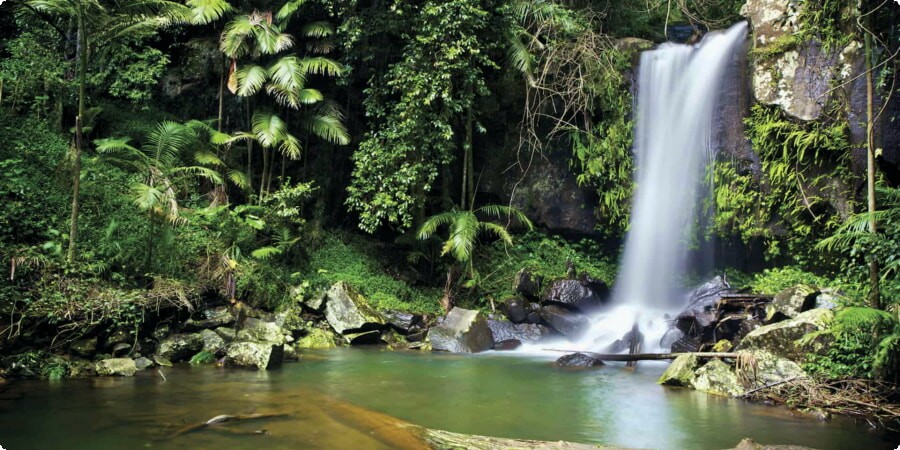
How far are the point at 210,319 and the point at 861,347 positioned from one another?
30.0ft

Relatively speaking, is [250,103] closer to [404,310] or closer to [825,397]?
[404,310]

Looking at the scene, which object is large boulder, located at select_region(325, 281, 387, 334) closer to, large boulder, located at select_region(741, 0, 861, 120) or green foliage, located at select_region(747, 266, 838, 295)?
green foliage, located at select_region(747, 266, 838, 295)

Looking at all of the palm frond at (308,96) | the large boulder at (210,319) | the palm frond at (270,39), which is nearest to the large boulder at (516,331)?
the large boulder at (210,319)

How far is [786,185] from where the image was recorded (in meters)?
11.9

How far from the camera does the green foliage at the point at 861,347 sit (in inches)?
255

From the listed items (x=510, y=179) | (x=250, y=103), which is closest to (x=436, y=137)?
(x=510, y=179)

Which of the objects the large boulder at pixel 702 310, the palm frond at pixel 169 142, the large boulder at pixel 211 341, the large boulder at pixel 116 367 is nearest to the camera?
the large boulder at pixel 116 367

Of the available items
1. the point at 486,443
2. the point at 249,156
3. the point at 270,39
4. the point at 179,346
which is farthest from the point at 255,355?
the point at 270,39

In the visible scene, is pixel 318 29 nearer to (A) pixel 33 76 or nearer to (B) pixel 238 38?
(B) pixel 238 38

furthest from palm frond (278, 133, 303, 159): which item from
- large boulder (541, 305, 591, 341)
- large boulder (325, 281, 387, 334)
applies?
large boulder (541, 305, 591, 341)

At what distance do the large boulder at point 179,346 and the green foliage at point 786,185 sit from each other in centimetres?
1015

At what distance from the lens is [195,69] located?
48.4 feet

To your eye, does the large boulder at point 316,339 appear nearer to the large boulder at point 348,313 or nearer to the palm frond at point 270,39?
the large boulder at point 348,313

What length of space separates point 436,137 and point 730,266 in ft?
22.0
